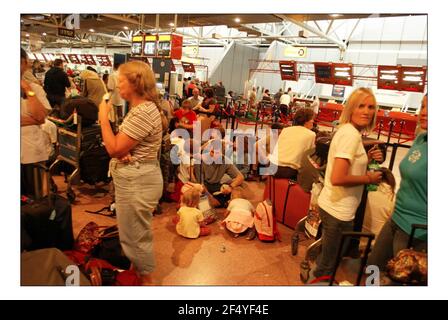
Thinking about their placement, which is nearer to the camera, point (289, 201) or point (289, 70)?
point (289, 201)

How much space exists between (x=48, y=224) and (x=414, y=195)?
2378 millimetres

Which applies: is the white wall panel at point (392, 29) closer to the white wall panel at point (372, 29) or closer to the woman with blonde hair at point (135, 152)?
the white wall panel at point (372, 29)

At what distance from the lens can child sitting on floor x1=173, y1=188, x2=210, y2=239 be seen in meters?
3.27

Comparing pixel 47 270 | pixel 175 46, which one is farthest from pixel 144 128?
pixel 175 46

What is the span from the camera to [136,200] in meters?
2.04

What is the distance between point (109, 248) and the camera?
251cm

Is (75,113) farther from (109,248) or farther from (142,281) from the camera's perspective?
(142,281)

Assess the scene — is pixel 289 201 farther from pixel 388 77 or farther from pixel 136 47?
pixel 388 77

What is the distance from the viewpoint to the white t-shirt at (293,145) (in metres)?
3.61

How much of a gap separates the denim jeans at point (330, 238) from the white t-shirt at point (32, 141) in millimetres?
1820

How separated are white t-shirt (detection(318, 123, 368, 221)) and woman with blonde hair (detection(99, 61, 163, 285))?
3.64 feet

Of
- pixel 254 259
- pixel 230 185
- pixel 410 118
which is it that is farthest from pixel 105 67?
pixel 254 259

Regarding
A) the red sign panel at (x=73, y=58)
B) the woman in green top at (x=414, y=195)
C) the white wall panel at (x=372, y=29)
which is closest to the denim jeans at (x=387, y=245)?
the woman in green top at (x=414, y=195)
